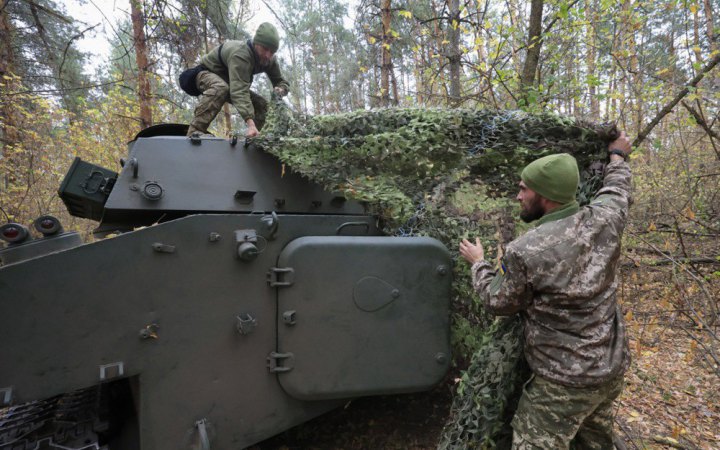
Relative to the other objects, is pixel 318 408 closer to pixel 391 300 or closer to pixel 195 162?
pixel 391 300

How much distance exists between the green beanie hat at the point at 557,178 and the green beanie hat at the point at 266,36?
261 cm

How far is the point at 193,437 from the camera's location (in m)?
2.27

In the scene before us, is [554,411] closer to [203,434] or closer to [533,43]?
[203,434]

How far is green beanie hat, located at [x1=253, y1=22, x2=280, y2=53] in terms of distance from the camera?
360 cm

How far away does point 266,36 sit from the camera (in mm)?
3602

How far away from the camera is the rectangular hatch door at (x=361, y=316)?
7.91ft

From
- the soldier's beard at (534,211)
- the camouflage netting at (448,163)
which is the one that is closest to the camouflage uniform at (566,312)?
the soldier's beard at (534,211)

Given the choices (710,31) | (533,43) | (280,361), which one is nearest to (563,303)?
(280,361)

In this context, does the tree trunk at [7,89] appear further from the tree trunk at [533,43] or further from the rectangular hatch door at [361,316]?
the tree trunk at [533,43]

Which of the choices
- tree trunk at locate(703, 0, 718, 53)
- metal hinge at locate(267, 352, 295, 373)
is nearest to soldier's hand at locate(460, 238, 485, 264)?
metal hinge at locate(267, 352, 295, 373)

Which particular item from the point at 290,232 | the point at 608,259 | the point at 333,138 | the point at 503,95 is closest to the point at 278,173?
the point at 333,138

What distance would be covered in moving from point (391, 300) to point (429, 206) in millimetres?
721

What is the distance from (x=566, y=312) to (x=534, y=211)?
519mm

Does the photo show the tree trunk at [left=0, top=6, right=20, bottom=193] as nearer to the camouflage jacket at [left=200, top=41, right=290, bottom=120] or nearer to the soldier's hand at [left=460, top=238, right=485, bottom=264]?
the camouflage jacket at [left=200, top=41, right=290, bottom=120]
